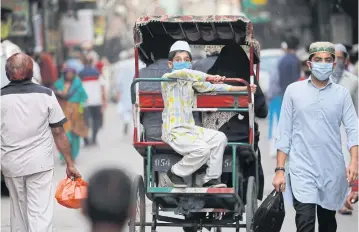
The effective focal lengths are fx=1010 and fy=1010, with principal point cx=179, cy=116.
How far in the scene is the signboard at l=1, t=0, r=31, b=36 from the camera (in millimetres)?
21656

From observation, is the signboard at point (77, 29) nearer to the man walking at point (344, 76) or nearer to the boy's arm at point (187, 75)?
the man walking at point (344, 76)

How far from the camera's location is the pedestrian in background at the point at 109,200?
3.79 m

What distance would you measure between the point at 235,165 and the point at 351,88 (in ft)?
9.81

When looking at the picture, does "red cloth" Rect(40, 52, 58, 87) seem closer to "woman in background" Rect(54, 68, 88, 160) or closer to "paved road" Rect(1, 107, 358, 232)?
"paved road" Rect(1, 107, 358, 232)

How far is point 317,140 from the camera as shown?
723 cm

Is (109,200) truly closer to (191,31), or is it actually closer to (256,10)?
(191,31)

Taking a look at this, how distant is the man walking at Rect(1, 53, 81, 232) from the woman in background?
8.77m

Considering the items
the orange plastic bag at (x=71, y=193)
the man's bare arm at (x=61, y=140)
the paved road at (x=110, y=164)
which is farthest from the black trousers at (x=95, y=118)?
the orange plastic bag at (x=71, y=193)

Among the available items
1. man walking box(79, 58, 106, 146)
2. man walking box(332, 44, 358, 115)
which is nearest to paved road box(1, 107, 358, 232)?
man walking box(79, 58, 106, 146)

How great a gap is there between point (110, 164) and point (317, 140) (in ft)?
8.71

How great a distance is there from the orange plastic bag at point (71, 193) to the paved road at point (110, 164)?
207mm

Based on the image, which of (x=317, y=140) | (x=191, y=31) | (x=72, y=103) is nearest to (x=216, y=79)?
(x=317, y=140)

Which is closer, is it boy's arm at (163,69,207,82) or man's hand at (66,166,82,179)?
boy's arm at (163,69,207,82)

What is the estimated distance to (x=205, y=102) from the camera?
309 inches
